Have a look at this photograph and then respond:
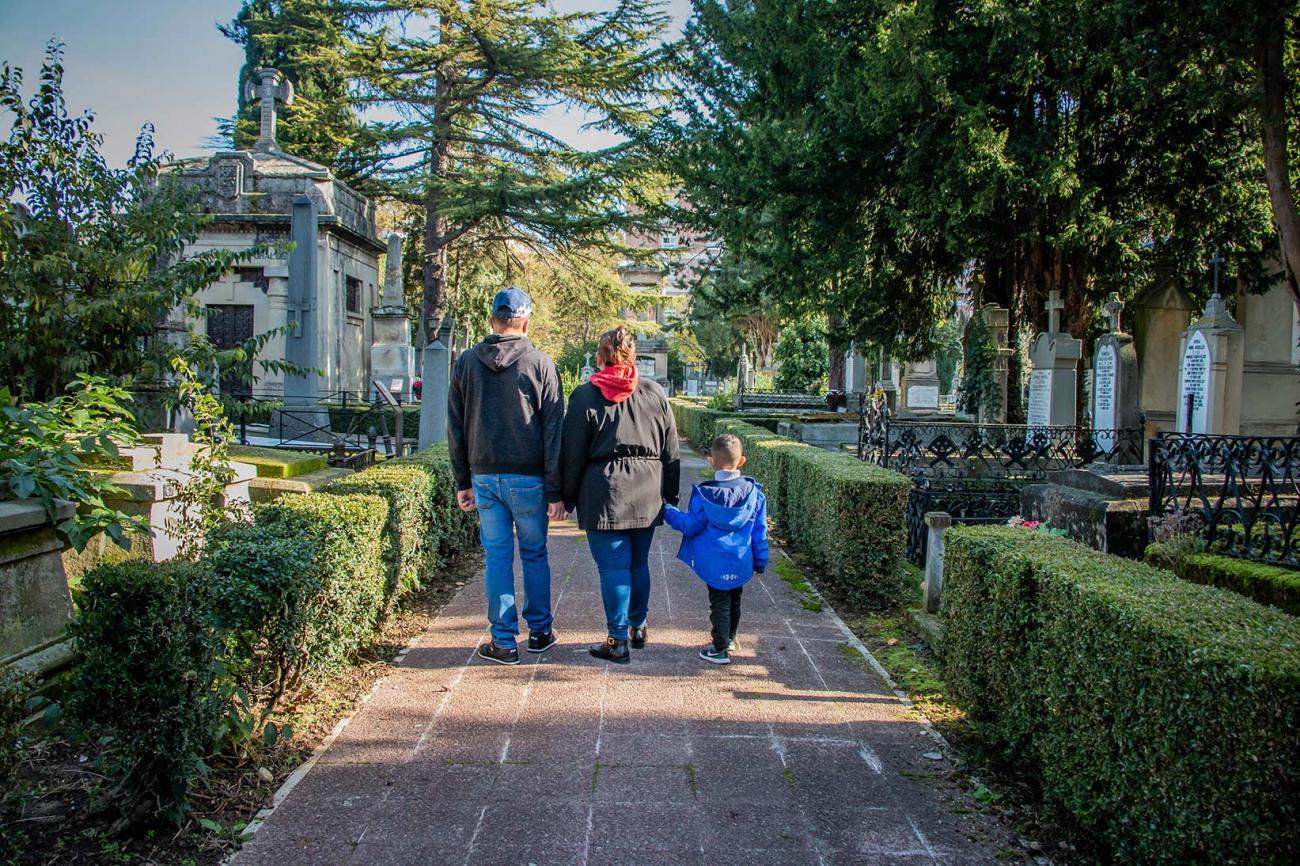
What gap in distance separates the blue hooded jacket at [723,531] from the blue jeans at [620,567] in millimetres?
228

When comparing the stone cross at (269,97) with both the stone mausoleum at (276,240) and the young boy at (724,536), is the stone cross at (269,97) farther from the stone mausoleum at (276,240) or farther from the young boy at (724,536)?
the young boy at (724,536)

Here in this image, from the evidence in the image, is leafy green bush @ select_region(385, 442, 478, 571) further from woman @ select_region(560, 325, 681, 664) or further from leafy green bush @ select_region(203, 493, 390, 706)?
woman @ select_region(560, 325, 681, 664)

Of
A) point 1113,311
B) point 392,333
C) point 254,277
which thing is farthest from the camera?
point 392,333

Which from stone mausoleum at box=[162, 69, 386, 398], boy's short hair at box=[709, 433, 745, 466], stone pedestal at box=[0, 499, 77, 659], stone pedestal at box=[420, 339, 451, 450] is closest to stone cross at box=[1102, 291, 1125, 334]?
stone pedestal at box=[420, 339, 451, 450]

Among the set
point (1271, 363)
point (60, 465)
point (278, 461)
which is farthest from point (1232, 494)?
point (1271, 363)

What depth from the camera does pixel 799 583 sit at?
7531 mm

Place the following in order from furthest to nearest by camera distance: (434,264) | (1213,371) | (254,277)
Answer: (434,264) < (254,277) < (1213,371)

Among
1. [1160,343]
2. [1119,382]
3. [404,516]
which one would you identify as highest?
[1160,343]

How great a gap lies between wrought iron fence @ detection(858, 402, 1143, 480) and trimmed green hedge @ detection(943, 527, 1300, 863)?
6.66 metres

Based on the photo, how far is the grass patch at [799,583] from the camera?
678 centimetres

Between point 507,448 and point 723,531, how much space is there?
1.31 m

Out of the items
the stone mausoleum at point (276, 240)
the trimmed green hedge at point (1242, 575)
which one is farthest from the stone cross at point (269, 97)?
the trimmed green hedge at point (1242, 575)

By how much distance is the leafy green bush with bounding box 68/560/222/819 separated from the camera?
9.64ft

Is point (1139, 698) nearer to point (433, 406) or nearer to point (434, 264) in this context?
point (433, 406)
